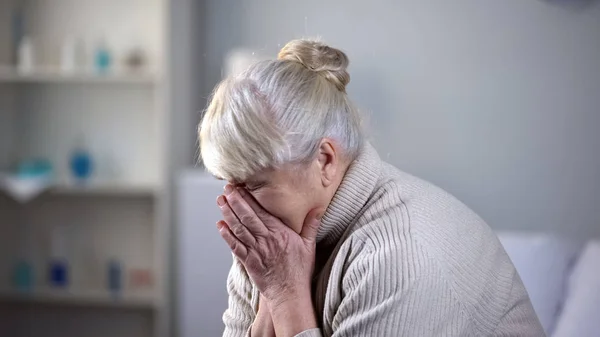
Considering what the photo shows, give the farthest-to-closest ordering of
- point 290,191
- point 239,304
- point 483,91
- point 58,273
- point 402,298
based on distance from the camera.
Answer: point 58,273
point 483,91
point 239,304
point 290,191
point 402,298

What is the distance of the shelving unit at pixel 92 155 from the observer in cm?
300

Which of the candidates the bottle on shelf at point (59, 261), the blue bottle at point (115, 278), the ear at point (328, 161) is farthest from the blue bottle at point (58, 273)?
the ear at point (328, 161)

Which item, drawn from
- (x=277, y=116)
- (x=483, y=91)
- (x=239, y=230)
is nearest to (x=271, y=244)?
(x=239, y=230)

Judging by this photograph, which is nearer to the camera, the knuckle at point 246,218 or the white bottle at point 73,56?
the knuckle at point 246,218

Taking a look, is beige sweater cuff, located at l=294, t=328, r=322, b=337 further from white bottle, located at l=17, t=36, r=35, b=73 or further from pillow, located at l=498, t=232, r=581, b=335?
white bottle, located at l=17, t=36, r=35, b=73

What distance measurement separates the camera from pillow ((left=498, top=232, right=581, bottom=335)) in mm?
1804

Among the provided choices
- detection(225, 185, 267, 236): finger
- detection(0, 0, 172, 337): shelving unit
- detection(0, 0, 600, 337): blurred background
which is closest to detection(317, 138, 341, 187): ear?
detection(225, 185, 267, 236): finger

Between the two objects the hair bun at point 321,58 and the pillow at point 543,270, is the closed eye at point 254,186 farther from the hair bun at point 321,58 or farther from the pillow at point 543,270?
the pillow at point 543,270

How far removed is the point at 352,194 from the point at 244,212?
151 millimetres

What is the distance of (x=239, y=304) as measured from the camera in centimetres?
126

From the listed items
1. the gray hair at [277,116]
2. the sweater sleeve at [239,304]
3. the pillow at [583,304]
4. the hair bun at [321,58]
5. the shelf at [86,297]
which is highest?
the hair bun at [321,58]

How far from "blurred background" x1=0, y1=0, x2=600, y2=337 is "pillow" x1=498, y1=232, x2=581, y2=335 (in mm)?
510

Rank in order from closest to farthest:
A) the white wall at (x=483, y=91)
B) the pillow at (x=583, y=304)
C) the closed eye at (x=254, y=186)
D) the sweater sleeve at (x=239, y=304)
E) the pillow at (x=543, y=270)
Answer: the closed eye at (x=254, y=186)
the sweater sleeve at (x=239, y=304)
the pillow at (x=583, y=304)
the pillow at (x=543, y=270)
the white wall at (x=483, y=91)

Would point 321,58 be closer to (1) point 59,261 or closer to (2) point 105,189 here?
(2) point 105,189
